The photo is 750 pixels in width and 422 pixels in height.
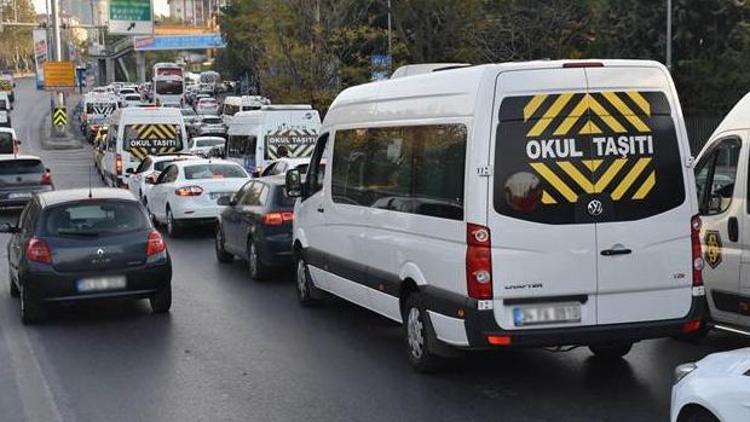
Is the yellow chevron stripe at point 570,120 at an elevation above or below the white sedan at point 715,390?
above

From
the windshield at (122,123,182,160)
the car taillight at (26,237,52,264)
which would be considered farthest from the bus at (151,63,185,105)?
the car taillight at (26,237,52,264)

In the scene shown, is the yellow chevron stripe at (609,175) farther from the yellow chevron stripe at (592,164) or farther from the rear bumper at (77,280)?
the rear bumper at (77,280)

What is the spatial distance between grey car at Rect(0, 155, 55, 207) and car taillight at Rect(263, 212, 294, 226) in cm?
1185

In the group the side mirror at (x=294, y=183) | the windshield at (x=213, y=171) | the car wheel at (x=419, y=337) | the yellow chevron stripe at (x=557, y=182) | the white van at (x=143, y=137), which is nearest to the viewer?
the yellow chevron stripe at (x=557, y=182)

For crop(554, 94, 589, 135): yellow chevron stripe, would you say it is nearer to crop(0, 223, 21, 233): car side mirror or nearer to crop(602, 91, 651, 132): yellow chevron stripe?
crop(602, 91, 651, 132): yellow chevron stripe

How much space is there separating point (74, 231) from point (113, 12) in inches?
1941

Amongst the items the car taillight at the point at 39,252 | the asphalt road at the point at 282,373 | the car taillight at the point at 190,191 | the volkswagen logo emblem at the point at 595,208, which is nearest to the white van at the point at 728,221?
the asphalt road at the point at 282,373

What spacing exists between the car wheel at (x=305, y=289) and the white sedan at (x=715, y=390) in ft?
19.7

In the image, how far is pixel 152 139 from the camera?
27.5 m

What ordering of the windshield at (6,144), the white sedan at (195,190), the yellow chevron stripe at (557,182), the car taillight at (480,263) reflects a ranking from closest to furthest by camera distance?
the car taillight at (480,263), the yellow chevron stripe at (557,182), the white sedan at (195,190), the windshield at (6,144)

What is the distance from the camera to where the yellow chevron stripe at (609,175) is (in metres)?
6.86

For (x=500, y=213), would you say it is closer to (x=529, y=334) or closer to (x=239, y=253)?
(x=529, y=334)

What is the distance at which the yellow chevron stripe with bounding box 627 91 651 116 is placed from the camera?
6.98 metres

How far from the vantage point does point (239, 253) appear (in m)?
13.8
